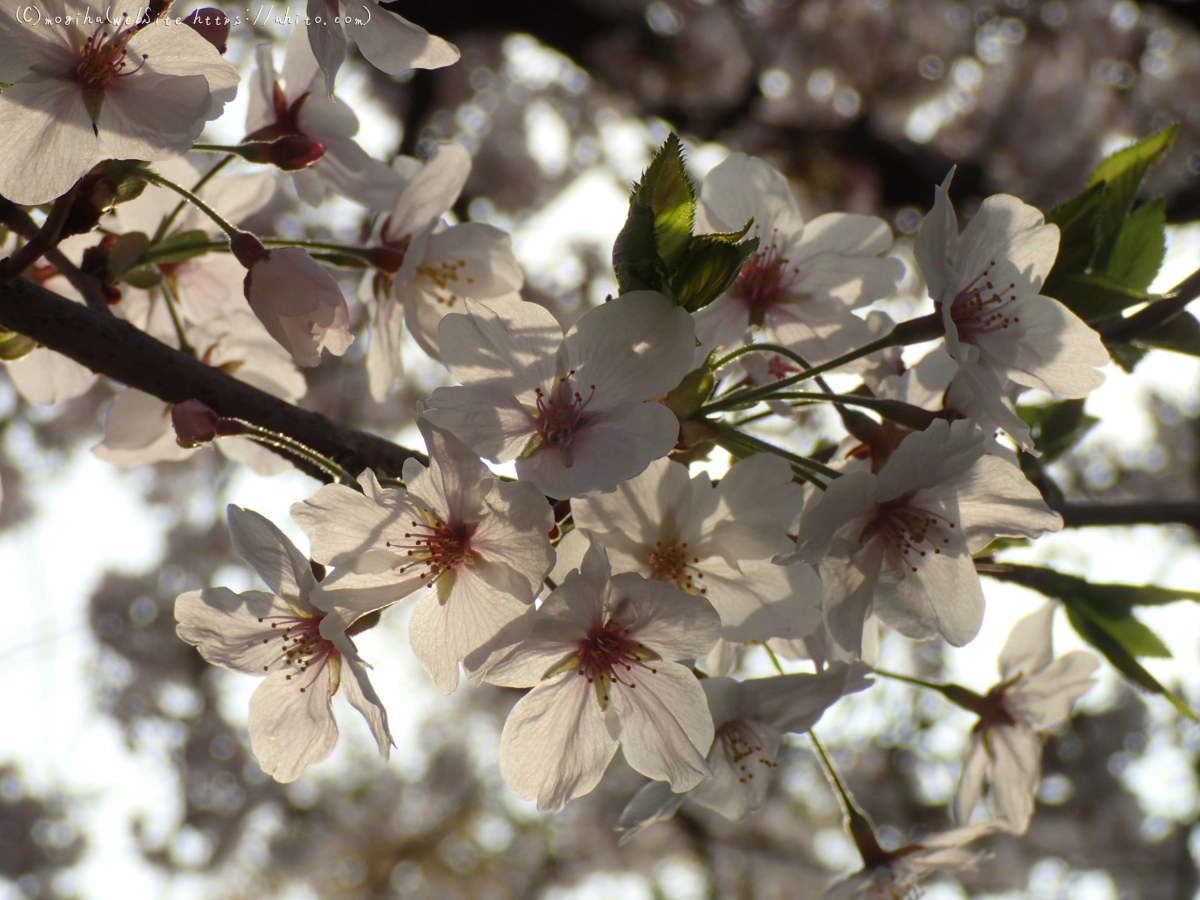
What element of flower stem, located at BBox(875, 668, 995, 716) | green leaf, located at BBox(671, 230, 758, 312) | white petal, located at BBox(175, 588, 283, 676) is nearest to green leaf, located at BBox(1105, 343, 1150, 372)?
flower stem, located at BBox(875, 668, 995, 716)

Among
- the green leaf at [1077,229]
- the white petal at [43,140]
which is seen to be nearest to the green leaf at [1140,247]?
the green leaf at [1077,229]

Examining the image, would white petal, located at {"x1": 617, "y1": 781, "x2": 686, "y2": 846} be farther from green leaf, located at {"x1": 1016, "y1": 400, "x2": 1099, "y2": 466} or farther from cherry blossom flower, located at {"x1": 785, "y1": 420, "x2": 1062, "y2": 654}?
green leaf, located at {"x1": 1016, "y1": 400, "x2": 1099, "y2": 466}

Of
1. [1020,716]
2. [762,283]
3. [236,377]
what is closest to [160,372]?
[236,377]

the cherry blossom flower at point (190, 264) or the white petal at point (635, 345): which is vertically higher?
the white petal at point (635, 345)

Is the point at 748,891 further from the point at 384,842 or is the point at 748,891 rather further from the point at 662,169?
the point at 662,169

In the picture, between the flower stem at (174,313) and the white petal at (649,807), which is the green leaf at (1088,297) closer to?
the white petal at (649,807)

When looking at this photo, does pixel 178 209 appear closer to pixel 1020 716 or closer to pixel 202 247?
pixel 202 247
